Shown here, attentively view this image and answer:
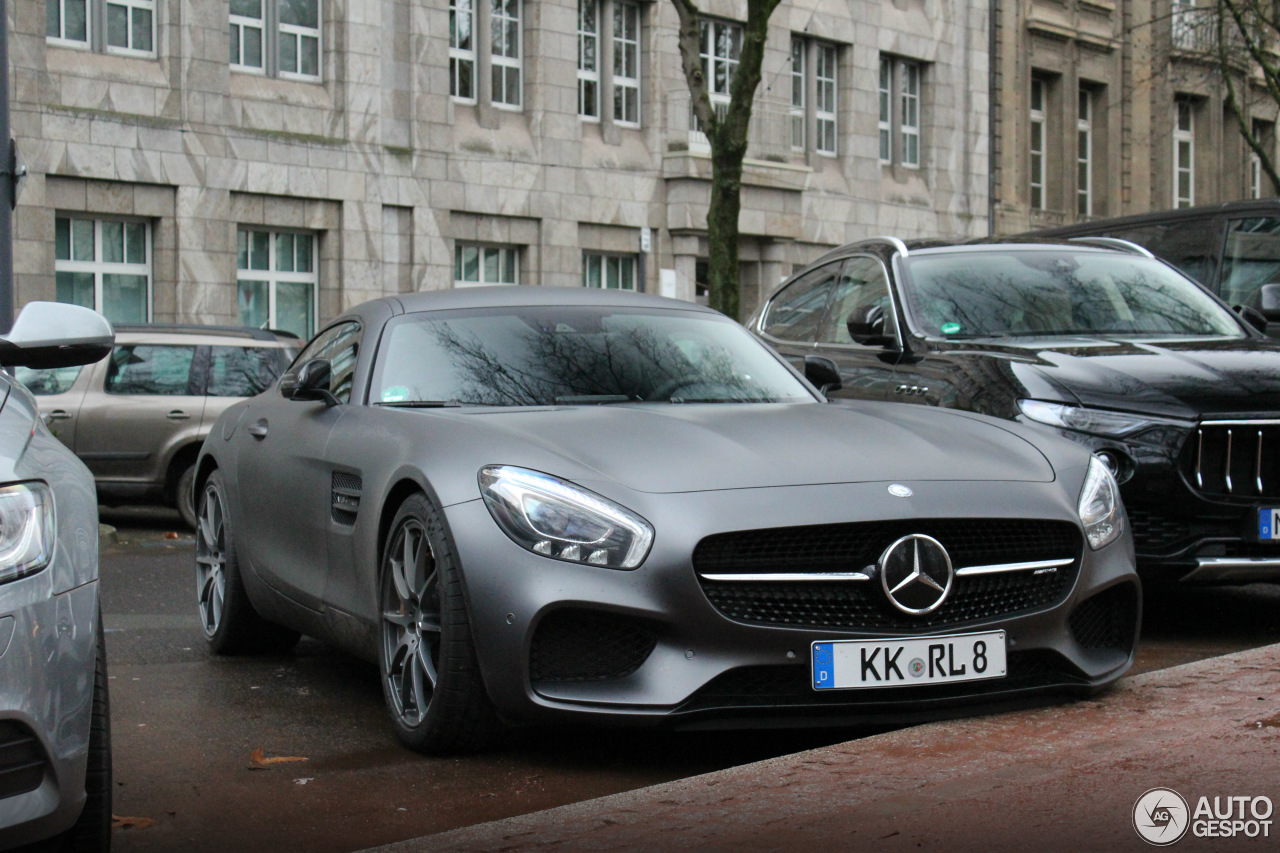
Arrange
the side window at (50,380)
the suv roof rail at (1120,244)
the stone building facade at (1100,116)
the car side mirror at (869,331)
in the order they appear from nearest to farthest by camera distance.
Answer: the car side mirror at (869,331) < the suv roof rail at (1120,244) < the side window at (50,380) < the stone building facade at (1100,116)

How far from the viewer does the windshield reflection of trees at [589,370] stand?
18.9 feet

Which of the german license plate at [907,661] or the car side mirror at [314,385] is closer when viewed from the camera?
the german license plate at [907,661]

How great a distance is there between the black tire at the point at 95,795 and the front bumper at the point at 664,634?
1.26 m

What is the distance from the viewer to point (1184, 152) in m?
45.1

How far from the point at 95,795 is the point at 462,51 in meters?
24.8

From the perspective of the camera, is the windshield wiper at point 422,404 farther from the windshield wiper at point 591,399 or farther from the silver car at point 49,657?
the silver car at point 49,657

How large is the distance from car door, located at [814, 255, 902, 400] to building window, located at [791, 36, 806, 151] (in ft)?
80.0

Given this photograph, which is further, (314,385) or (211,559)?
(211,559)

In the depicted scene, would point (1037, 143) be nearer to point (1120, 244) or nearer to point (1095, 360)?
point (1120, 244)

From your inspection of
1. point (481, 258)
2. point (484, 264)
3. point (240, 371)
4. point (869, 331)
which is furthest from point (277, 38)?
point (869, 331)

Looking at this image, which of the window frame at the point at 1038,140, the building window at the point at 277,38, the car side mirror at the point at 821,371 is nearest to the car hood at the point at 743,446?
the car side mirror at the point at 821,371

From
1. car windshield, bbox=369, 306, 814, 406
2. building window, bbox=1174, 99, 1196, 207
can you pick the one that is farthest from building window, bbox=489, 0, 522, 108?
building window, bbox=1174, 99, 1196, 207

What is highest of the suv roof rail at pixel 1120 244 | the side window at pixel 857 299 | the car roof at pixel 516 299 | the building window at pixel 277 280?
the building window at pixel 277 280

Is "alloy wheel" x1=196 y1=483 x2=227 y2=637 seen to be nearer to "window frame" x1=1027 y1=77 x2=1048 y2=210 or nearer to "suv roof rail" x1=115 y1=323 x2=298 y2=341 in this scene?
"suv roof rail" x1=115 y1=323 x2=298 y2=341
